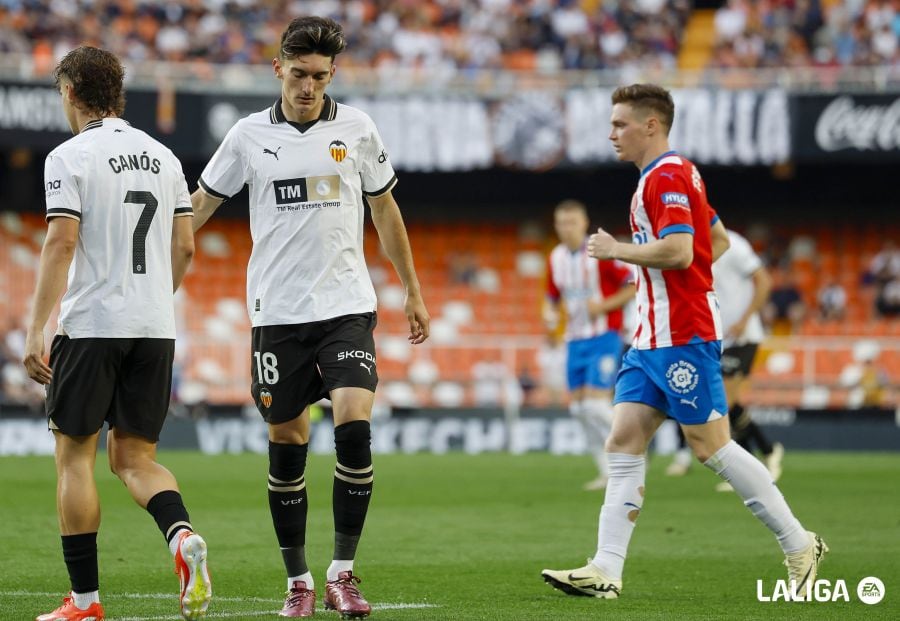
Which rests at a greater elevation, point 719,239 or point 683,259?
point 719,239

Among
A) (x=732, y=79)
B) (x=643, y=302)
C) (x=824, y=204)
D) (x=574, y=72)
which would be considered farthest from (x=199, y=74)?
(x=643, y=302)

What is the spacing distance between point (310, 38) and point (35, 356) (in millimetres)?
1756

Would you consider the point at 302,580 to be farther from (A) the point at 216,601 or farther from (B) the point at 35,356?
(B) the point at 35,356

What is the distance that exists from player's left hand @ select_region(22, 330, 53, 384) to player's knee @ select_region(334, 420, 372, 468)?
4.05ft

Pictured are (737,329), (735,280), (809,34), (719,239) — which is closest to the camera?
(719,239)

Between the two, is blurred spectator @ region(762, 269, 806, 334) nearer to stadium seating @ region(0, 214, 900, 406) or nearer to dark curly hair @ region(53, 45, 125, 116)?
stadium seating @ region(0, 214, 900, 406)

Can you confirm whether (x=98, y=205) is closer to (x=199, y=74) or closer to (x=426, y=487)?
(x=426, y=487)

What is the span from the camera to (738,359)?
42.8 ft

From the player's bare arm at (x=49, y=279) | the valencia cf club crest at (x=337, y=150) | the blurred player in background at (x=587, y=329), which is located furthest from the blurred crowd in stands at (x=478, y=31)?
the player's bare arm at (x=49, y=279)

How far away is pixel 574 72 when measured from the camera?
24156 mm

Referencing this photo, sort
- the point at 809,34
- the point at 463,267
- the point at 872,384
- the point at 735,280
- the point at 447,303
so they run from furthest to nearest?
the point at 463,267 → the point at 447,303 → the point at 809,34 → the point at 872,384 → the point at 735,280

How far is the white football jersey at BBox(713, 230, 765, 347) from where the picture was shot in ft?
41.2

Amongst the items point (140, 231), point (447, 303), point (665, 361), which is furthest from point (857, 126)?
point (140, 231)

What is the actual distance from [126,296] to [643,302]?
2.40m
